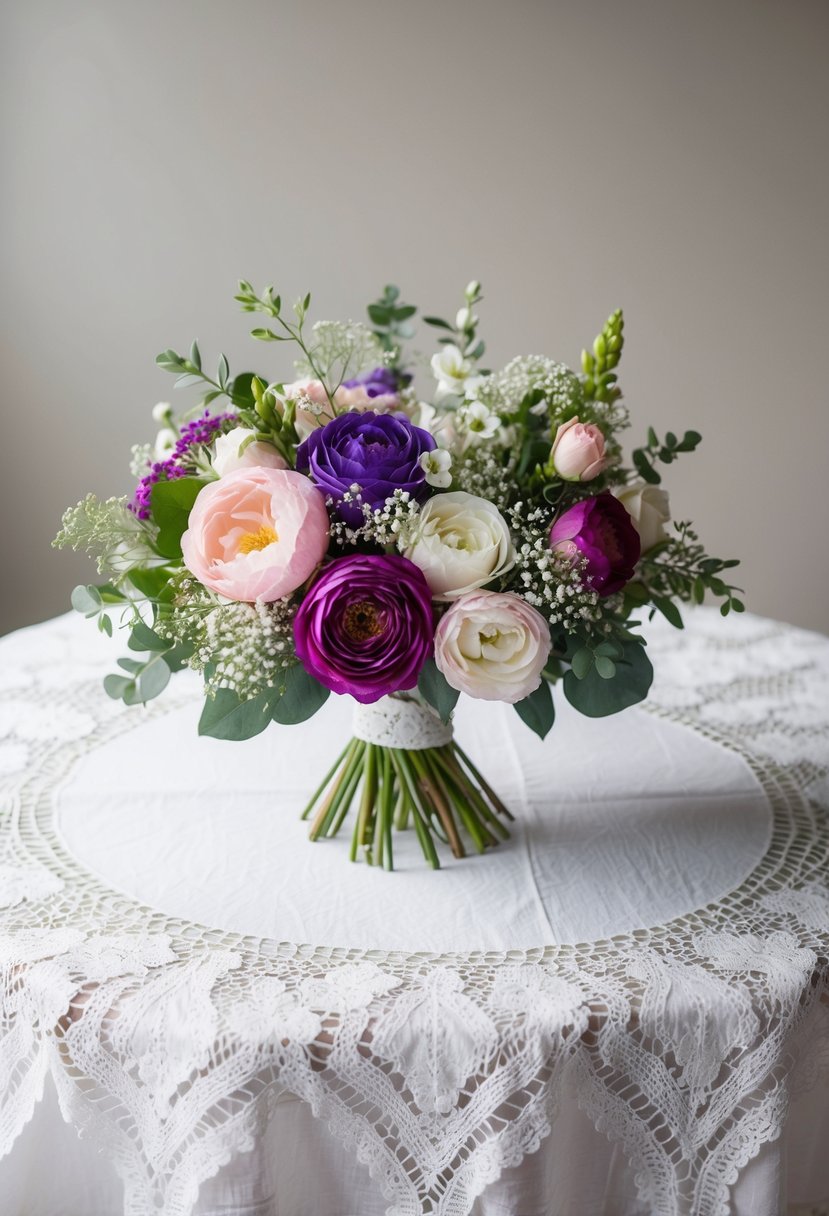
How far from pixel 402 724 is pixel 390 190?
2604mm

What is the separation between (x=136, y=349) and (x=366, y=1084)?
291cm

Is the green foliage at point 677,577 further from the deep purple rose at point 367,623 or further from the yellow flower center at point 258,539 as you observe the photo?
the yellow flower center at point 258,539

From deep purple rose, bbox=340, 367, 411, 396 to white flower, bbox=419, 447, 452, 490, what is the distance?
0.83ft

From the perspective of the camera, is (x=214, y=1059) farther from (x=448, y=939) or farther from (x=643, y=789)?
(x=643, y=789)

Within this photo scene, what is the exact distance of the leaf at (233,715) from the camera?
105cm

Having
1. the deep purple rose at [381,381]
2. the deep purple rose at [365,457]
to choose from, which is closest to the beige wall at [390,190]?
the deep purple rose at [381,381]

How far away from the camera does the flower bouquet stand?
97 centimetres

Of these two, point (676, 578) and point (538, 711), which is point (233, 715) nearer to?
point (538, 711)

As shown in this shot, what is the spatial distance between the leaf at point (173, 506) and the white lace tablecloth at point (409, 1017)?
0.36m

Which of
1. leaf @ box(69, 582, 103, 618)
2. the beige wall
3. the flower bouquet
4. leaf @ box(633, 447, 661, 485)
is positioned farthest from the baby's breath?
the beige wall

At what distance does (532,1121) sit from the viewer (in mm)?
872

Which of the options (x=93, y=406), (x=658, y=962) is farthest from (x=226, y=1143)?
(x=93, y=406)

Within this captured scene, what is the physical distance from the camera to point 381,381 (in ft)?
4.35

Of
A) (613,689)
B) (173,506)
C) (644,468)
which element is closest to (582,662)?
(613,689)
